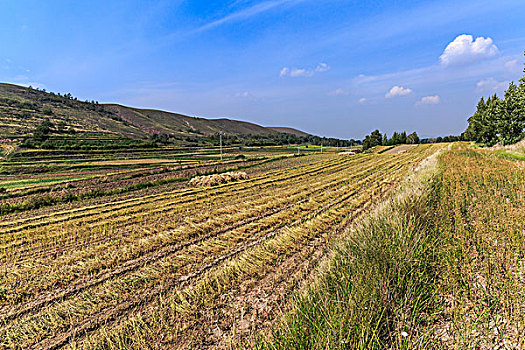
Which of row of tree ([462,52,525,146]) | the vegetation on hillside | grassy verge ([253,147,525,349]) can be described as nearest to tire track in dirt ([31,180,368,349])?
grassy verge ([253,147,525,349])

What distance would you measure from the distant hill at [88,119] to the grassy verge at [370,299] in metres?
81.6

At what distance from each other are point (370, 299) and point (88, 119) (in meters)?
131

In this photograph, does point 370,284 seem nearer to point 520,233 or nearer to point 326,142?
point 520,233

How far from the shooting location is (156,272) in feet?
18.1

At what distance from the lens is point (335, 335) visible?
2420mm

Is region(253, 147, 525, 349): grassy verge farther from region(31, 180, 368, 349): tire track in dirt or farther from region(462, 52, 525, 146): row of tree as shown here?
region(462, 52, 525, 146): row of tree

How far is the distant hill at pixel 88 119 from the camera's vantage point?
77.4 meters

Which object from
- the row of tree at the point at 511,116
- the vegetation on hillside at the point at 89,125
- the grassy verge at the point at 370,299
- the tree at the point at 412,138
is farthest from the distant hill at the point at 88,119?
the tree at the point at 412,138

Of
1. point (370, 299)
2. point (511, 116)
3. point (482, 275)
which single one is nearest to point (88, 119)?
point (370, 299)

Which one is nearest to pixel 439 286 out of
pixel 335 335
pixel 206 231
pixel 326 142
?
pixel 335 335

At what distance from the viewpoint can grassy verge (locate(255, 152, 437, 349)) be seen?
256 centimetres

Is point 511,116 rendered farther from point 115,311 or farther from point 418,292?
point 115,311

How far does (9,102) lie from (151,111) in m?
76.0

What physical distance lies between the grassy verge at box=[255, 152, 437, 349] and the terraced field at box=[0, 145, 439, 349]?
0.85 metres
